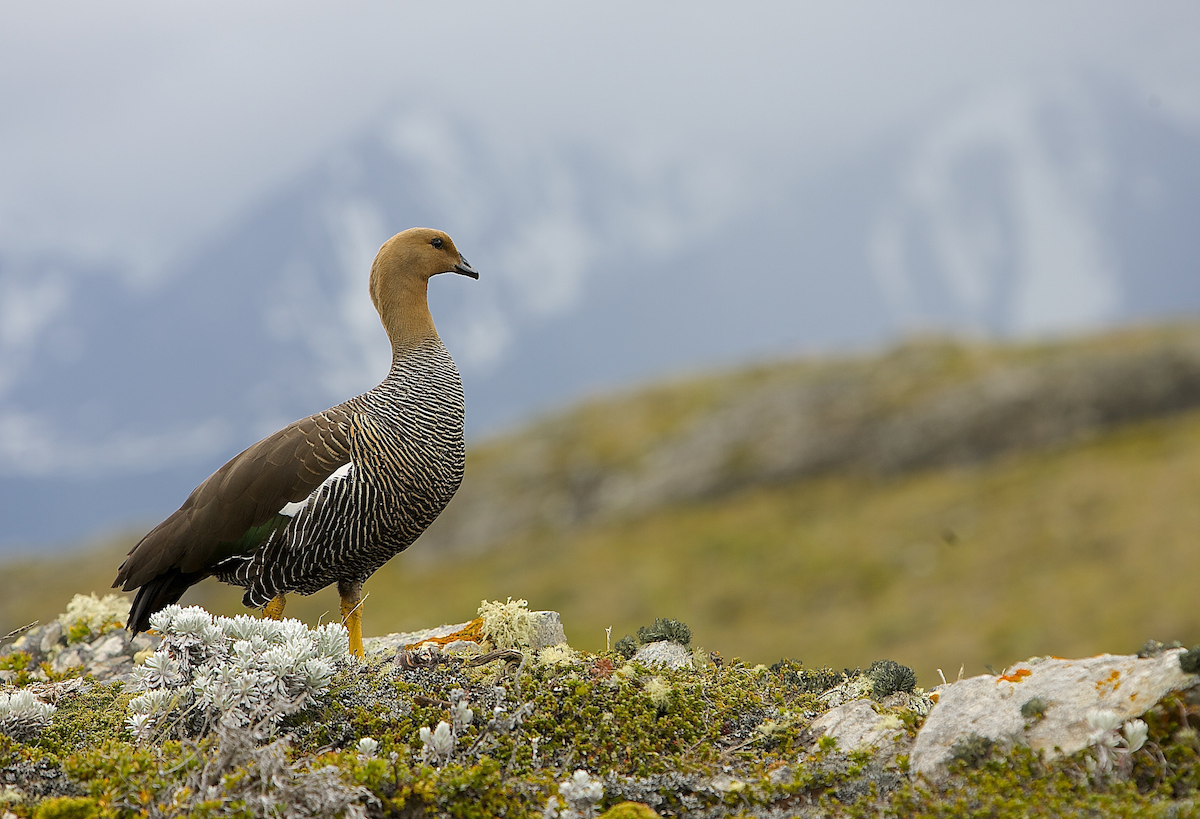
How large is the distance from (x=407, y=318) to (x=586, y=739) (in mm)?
4370

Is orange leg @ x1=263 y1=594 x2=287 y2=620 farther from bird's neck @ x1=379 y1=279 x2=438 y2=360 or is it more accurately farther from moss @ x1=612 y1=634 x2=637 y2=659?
moss @ x1=612 y1=634 x2=637 y2=659

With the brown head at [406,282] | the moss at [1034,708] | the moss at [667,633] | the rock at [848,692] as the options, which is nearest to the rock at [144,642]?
the brown head at [406,282]

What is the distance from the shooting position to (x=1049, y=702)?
5.55 meters

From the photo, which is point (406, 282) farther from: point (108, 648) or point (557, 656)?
point (108, 648)

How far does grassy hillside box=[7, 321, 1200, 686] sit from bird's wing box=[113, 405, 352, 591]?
74.2 feet

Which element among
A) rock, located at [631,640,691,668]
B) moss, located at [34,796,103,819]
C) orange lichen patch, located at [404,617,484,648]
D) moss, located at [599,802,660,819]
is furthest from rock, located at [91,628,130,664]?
moss, located at [599,802,660,819]

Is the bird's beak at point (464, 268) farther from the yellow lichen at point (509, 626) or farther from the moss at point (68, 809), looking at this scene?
the moss at point (68, 809)

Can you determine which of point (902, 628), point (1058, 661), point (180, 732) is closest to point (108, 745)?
point (180, 732)

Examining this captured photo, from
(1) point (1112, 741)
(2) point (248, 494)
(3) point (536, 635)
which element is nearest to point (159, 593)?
(2) point (248, 494)

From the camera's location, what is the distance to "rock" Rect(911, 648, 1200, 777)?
5.27m

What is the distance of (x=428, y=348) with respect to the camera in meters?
8.66

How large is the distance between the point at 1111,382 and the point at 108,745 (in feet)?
135

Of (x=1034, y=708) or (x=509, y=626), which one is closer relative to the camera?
(x=1034, y=708)

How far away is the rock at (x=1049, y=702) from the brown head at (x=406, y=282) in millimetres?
5473
